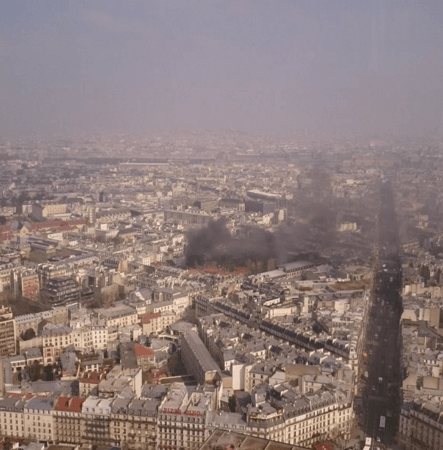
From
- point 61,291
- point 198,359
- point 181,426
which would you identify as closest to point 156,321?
point 198,359

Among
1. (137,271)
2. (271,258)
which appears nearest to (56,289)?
(137,271)

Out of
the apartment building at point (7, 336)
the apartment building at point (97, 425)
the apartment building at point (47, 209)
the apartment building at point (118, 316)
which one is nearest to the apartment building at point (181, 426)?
the apartment building at point (97, 425)

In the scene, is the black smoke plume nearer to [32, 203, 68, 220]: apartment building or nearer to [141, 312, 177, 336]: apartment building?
[141, 312, 177, 336]: apartment building

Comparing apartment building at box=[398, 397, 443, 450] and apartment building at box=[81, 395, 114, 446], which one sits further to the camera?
apartment building at box=[81, 395, 114, 446]

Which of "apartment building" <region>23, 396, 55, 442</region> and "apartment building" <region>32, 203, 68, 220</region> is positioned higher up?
"apartment building" <region>32, 203, 68, 220</region>

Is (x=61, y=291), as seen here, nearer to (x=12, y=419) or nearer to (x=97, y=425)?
(x=12, y=419)

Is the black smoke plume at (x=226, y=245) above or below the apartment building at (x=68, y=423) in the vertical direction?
above

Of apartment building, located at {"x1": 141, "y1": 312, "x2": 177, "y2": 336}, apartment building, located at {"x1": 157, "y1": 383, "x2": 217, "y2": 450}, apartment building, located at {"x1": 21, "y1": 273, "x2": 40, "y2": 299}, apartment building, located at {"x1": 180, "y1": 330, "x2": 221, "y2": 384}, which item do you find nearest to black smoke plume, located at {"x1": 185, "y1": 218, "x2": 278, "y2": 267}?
apartment building, located at {"x1": 21, "y1": 273, "x2": 40, "y2": 299}

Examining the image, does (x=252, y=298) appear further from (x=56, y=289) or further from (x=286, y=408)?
(x=286, y=408)

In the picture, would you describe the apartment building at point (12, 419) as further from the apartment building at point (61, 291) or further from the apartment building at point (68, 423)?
the apartment building at point (61, 291)

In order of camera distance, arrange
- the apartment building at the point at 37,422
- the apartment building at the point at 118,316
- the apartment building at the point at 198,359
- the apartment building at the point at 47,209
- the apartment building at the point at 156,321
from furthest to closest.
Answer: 1. the apartment building at the point at 47,209
2. the apartment building at the point at 156,321
3. the apartment building at the point at 118,316
4. the apartment building at the point at 198,359
5. the apartment building at the point at 37,422

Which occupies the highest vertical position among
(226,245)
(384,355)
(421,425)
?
(226,245)
